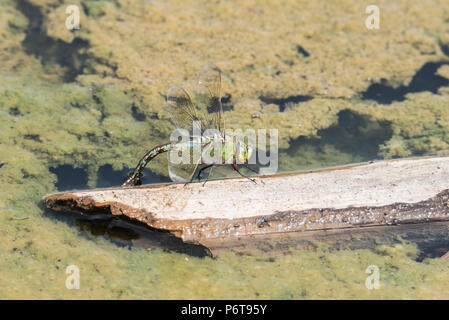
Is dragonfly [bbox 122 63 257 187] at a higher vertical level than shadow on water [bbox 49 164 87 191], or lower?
higher

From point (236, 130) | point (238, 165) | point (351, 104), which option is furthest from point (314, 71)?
point (238, 165)

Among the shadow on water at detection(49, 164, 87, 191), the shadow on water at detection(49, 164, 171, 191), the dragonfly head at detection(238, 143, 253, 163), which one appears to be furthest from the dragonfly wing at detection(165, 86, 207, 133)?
the shadow on water at detection(49, 164, 87, 191)

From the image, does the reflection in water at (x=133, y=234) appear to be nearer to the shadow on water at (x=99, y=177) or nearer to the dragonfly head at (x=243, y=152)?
the shadow on water at (x=99, y=177)

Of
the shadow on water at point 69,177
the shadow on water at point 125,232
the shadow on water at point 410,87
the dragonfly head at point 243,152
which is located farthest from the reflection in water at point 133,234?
the shadow on water at point 410,87

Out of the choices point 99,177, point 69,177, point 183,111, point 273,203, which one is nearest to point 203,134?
point 183,111

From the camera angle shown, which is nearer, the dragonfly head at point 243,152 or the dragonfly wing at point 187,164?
the dragonfly wing at point 187,164

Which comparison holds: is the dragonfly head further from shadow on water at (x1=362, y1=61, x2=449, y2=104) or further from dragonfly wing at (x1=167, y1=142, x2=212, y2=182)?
shadow on water at (x1=362, y1=61, x2=449, y2=104)

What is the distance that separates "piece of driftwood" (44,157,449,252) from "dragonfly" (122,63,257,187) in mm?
185

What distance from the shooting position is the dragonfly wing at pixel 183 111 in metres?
3.01

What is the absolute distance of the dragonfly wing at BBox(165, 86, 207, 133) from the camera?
3.01 m

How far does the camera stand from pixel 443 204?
9.24 ft

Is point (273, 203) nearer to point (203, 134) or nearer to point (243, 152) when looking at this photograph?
point (243, 152)

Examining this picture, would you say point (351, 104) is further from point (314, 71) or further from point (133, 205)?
point (133, 205)

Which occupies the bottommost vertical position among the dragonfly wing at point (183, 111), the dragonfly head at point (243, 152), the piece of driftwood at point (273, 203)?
the piece of driftwood at point (273, 203)
